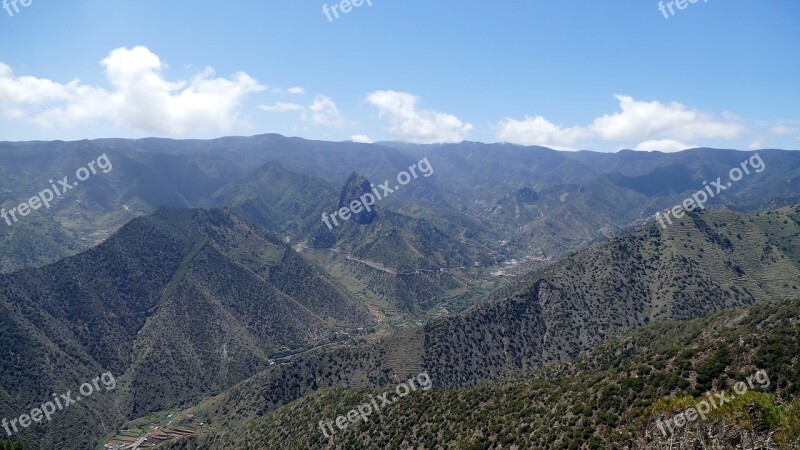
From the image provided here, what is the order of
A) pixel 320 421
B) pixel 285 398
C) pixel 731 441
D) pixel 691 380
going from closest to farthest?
pixel 731 441
pixel 691 380
pixel 320 421
pixel 285 398

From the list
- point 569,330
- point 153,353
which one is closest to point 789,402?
point 569,330

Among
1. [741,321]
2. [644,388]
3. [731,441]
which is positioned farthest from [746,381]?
[741,321]

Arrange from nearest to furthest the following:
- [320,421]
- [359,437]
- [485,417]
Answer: [485,417] → [359,437] → [320,421]

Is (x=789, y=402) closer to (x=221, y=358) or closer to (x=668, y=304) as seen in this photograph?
(x=668, y=304)

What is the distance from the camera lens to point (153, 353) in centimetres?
18988

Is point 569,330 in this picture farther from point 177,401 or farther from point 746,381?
point 177,401

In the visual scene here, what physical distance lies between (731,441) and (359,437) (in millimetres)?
63293

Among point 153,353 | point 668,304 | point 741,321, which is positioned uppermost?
point 153,353

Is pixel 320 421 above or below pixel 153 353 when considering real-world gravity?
below

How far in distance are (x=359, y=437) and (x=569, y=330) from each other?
10523cm

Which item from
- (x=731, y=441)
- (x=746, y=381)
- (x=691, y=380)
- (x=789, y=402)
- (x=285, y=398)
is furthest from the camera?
(x=285, y=398)

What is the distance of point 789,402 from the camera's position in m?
48.7

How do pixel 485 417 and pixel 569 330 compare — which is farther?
pixel 569 330

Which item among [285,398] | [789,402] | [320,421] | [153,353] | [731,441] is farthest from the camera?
[153,353]
